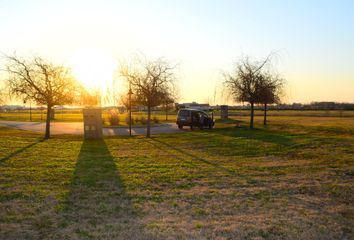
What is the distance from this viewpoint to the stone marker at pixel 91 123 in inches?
861

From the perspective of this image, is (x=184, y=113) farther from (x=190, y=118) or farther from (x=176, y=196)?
(x=176, y=196)

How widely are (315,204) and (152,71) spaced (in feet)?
58.4

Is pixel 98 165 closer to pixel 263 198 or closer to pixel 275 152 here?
pixel 263 198

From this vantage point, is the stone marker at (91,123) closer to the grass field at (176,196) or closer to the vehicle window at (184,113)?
the grass field at (176,196)

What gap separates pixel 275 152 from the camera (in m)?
15.7

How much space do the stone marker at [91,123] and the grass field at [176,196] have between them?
703 centimetres

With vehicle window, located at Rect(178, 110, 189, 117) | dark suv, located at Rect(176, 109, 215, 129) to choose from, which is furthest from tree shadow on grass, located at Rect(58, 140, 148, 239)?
vehicle window, located at Rect(178, 110, 189, 117)

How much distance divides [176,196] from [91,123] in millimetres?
14785

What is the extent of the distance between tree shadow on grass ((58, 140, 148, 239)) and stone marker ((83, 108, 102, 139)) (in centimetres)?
1092

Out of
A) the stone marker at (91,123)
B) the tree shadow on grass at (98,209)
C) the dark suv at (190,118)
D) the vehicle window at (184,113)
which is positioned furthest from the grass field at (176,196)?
the vehicle window at (184,113)

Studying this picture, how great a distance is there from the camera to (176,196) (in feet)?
26.7

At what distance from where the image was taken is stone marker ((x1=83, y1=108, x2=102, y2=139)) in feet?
71.8

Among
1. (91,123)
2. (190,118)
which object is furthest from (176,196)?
(190,118)

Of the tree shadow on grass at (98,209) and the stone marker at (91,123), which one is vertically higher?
the stone marker at (91,123)
